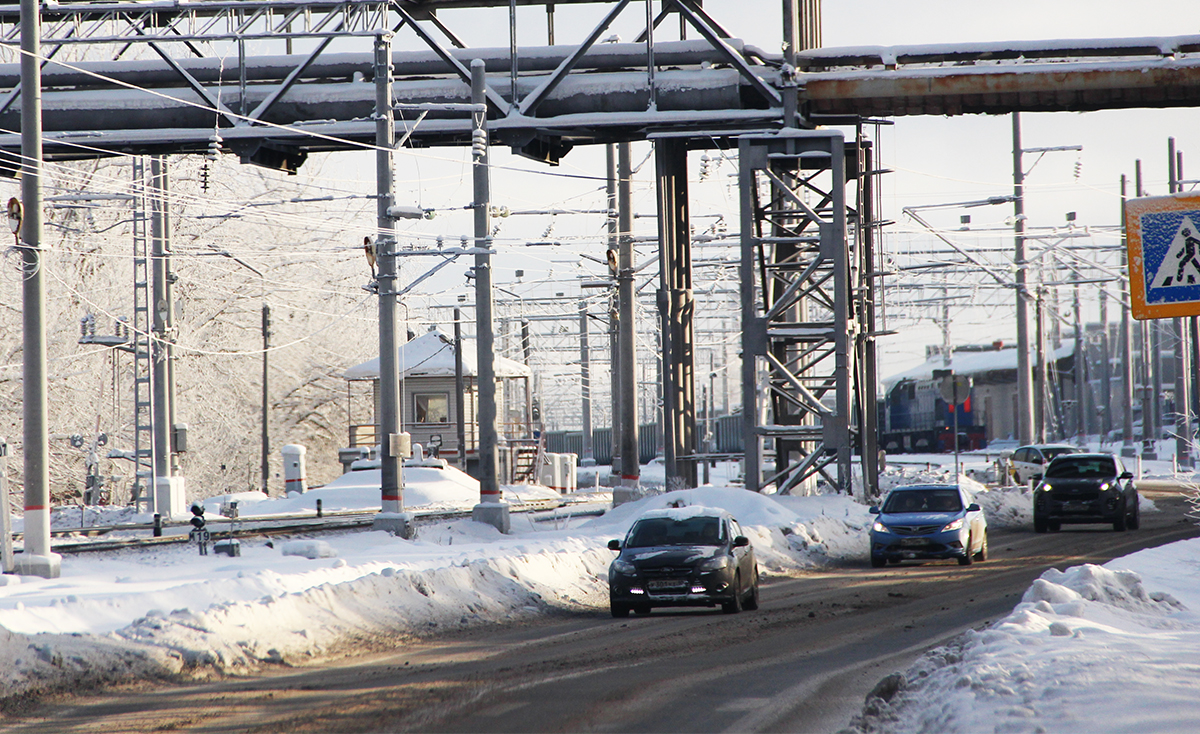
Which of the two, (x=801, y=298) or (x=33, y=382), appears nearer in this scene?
(x=33, y=382)

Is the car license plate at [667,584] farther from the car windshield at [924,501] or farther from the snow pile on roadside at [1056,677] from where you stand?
the car windshield at [924,501]

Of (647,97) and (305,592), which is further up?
(647,97)

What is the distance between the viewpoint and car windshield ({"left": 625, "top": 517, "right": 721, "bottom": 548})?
17547 mm

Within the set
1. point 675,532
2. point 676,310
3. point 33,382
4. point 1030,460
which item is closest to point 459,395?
point 1030,460

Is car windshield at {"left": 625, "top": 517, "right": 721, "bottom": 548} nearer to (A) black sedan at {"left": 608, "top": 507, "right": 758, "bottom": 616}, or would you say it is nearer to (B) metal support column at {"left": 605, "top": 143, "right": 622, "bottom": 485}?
(A) black sedan at {"left": 608, "top": 507, "right": 758, "bottom": 616}

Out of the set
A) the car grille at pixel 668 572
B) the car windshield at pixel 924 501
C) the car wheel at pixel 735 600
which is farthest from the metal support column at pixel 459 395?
the car wheel at pixel 735 600

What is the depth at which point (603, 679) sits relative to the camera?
11.3 meters

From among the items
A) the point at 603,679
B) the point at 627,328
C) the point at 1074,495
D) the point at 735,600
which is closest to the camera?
the point at 603,679

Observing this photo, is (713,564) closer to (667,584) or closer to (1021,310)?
(667,584)

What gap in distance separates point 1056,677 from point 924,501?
14.8 m

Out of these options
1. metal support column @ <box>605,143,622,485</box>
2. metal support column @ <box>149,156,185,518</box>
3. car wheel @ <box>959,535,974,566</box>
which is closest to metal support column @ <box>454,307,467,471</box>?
metal support column @ <box>605,143,622,485</box>

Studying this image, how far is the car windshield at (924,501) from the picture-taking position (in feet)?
76.9

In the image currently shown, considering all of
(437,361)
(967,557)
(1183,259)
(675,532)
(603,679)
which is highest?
(437,361)

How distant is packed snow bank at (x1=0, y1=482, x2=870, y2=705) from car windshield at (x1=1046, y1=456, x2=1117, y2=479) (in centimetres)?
559
